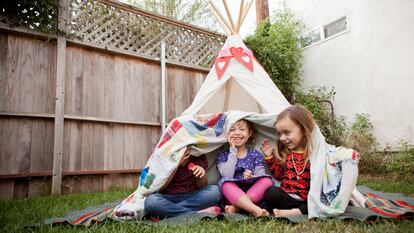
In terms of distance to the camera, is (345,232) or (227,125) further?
(227,125)

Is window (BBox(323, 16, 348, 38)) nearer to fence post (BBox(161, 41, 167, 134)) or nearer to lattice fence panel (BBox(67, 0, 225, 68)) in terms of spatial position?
lattice fence panel (BBox(67, 0, 225, 68))

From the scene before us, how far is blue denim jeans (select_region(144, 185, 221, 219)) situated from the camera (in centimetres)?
Result: 189

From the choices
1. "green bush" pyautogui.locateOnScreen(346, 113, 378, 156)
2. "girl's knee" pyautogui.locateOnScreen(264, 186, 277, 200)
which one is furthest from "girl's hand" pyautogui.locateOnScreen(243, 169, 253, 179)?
"green bush" pyautogui.locateOnScreen(346, 113, 378, 156)

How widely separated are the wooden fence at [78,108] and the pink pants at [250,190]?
213cm

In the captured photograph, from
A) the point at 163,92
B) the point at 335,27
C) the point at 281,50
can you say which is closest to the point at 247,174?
the point at 163,92

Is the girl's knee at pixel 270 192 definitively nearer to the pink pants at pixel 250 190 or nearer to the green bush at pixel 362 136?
the pink pants at pixel 250 190

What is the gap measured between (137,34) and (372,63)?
3.93m

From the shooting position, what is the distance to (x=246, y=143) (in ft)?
8.23

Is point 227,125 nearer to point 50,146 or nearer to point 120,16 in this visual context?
point 50,146

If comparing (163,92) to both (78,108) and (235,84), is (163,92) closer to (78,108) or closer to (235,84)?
(78,108)

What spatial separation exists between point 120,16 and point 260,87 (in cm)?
241

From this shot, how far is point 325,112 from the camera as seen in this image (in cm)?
529

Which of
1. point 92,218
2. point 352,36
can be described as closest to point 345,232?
point 92,218

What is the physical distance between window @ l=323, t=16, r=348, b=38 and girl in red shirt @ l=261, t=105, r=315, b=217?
13.2ft
